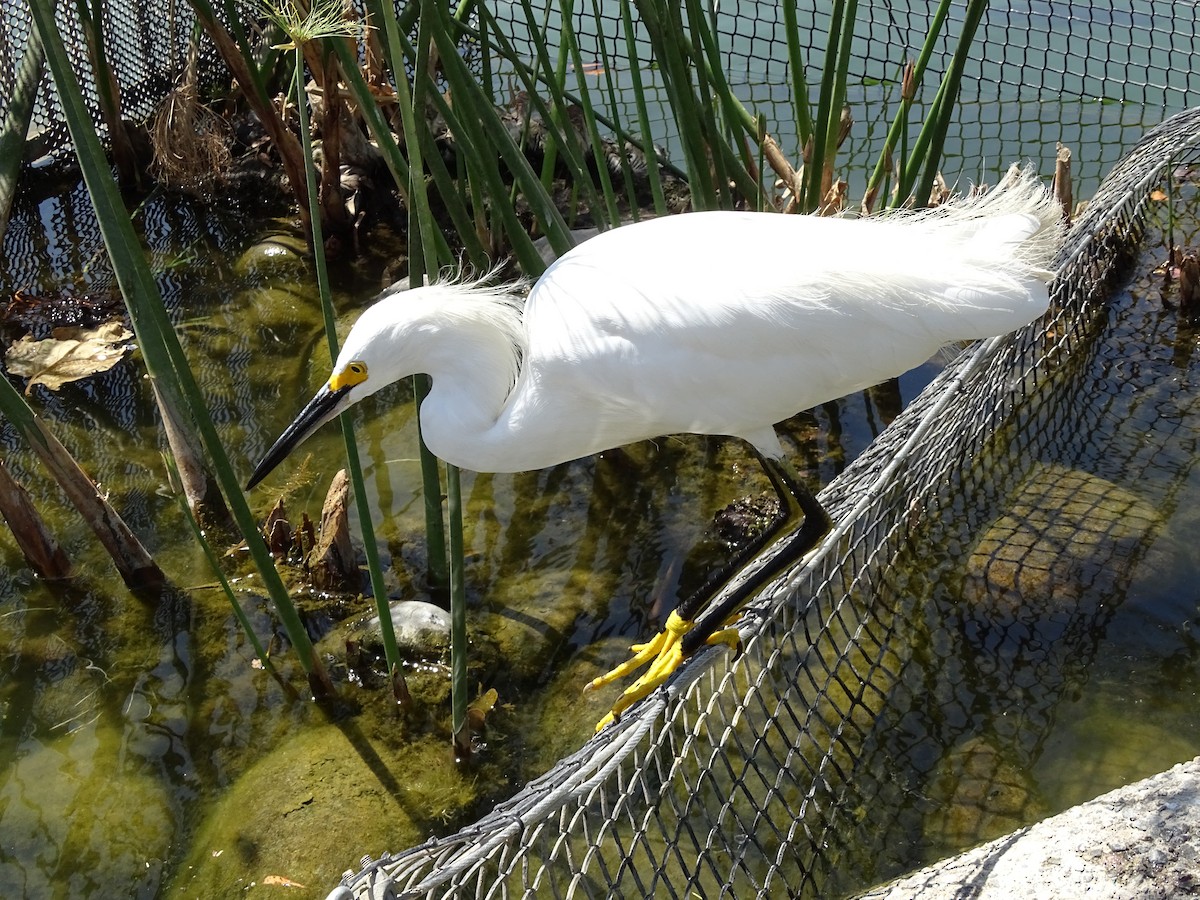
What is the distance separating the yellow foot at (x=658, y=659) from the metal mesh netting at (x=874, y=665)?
8 centimetres

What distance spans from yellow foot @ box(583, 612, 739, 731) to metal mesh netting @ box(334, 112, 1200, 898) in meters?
0.08

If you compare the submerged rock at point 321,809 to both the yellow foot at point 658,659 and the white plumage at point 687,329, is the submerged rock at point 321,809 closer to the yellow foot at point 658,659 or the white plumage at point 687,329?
the yellow foot at point 658,659

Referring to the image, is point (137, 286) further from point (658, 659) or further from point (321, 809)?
point (658, 659)

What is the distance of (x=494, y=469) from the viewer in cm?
265

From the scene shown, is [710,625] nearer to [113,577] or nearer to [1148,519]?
[1148,519]

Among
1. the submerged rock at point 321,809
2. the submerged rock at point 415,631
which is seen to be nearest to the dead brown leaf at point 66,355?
the submerged rock at point 415,631

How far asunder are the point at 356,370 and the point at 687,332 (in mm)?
775

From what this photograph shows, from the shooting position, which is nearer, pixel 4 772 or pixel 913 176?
pixel 4 772

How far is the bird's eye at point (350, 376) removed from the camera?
2.45 metres

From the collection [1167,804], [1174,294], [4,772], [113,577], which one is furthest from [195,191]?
[1167,804]

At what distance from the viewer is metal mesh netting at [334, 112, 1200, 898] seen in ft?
7.23

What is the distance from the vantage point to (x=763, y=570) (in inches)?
106

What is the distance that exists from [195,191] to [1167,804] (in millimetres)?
5595

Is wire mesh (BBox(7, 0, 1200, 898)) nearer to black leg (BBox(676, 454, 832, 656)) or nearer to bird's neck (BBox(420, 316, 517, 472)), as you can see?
black leg (BBox(676, 454, 832, 656))
